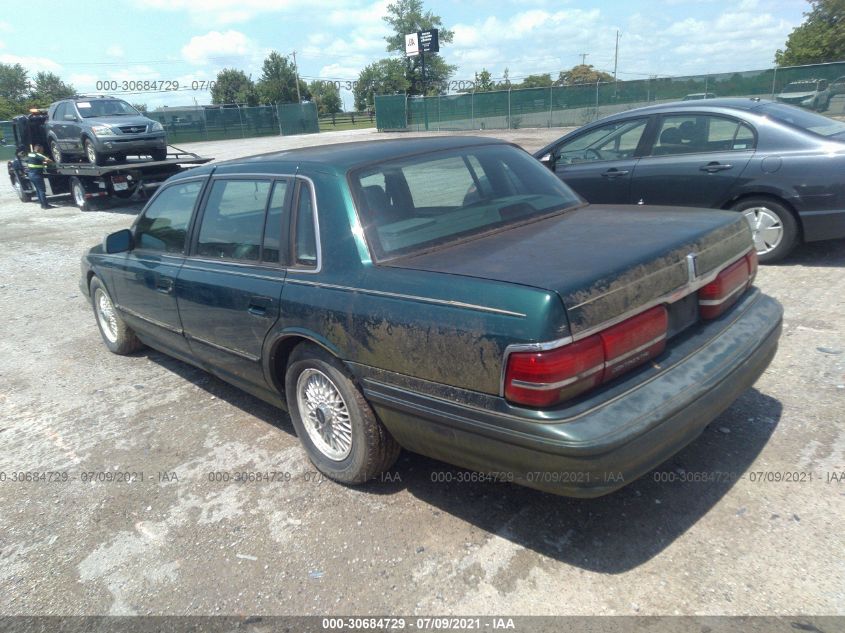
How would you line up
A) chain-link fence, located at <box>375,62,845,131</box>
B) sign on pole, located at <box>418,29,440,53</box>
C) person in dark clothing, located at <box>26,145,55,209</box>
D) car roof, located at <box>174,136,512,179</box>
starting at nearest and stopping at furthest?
car roof, located at <box>174,136,512,179</box> < person in dark clothing, located at <box>26,145,55,209</box> < chain-link fence, located at <box>375,62,845,131</box> < sign on pole, located at <box>418,29,440,53</box>

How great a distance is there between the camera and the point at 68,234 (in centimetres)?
1202

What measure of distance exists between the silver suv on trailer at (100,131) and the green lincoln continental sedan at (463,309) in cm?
1215

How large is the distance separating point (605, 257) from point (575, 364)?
0.53 meters

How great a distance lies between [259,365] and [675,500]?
222 cm

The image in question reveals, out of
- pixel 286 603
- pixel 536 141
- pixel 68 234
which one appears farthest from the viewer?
pixel 536 141

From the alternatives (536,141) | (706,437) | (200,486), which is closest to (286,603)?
(200,486)

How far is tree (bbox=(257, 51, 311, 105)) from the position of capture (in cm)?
7506

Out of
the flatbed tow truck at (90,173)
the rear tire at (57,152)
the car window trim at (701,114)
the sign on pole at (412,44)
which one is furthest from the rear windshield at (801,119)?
the sign on pole at (412,44)

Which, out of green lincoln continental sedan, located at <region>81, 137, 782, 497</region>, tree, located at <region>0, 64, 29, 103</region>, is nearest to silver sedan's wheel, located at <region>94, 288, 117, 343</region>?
green lincoln continental sedan, located at <region>81, 137, 782, 497</region>

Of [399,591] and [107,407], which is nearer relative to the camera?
[399,591]

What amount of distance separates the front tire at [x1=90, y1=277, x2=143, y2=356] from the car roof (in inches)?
72.2

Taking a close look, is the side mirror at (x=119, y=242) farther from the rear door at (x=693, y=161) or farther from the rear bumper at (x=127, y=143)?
the rear bumper at (x=127, y=143)

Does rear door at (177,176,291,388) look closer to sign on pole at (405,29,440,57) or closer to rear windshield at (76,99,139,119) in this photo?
rear windshield at (76,99,139,119)

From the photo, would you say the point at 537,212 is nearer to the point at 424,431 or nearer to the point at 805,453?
the point at 424,431
